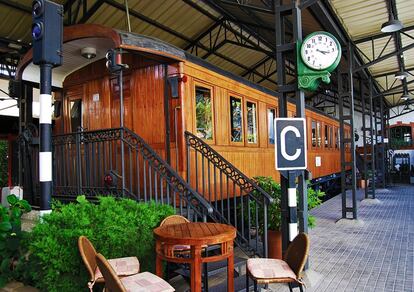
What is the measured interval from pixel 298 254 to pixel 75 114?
476 centimetres

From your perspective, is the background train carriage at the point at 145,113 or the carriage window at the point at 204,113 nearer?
the background train carriage at the point at 145,113

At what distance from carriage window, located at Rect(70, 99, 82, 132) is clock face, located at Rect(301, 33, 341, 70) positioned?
3.97 meters

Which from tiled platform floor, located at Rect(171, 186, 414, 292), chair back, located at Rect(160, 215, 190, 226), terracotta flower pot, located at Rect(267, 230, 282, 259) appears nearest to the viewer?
chair back, located at Rect(160, 215, 190, 226)

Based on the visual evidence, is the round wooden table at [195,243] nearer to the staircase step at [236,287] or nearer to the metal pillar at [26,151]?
the staircase step at [236,287]

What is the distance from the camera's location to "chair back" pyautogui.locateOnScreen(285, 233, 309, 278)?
2725mm

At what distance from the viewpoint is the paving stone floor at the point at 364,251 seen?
157 inches

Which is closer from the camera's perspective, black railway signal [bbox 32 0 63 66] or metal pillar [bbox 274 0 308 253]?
black railway signal [bbox 32 0 63 66]

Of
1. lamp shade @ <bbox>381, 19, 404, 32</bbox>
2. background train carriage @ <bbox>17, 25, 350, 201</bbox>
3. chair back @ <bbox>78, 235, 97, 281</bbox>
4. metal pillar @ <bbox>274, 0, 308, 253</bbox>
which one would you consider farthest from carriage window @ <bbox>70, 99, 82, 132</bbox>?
lamp shade @ <bbox>381, 19, 404, 32</bbox>

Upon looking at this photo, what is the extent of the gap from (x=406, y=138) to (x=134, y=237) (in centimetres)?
2540

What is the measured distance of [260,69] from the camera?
2084 centimetres

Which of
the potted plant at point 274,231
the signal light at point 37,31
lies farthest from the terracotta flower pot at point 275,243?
the signal light at point 37,31

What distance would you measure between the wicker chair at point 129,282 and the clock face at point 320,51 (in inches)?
104

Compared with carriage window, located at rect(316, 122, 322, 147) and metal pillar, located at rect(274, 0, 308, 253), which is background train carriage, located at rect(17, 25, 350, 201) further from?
carriage window, located at rect(316, 122, 322, 147)

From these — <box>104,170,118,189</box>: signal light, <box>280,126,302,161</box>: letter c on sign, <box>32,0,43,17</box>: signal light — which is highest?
<box>32,0,43,17</box>: signal light
